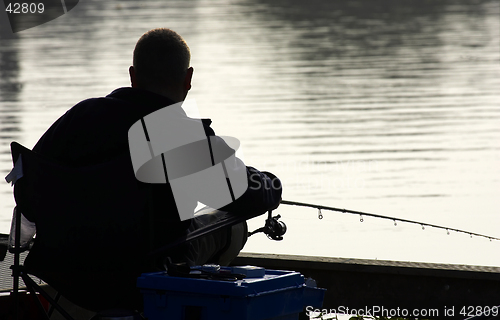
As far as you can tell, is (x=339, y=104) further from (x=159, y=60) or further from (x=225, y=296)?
(x=225, y=296)

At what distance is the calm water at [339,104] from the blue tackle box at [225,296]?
2.95m

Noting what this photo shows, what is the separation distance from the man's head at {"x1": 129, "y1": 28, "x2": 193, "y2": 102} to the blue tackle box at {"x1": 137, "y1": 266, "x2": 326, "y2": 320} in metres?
0.55

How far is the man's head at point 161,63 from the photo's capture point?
98.8 inches

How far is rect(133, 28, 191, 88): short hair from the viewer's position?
2508mm

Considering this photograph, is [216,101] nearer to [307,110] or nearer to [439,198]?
[307,110]

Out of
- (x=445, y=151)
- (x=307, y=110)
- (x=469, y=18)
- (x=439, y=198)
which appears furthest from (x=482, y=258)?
(x=469, y=18)
